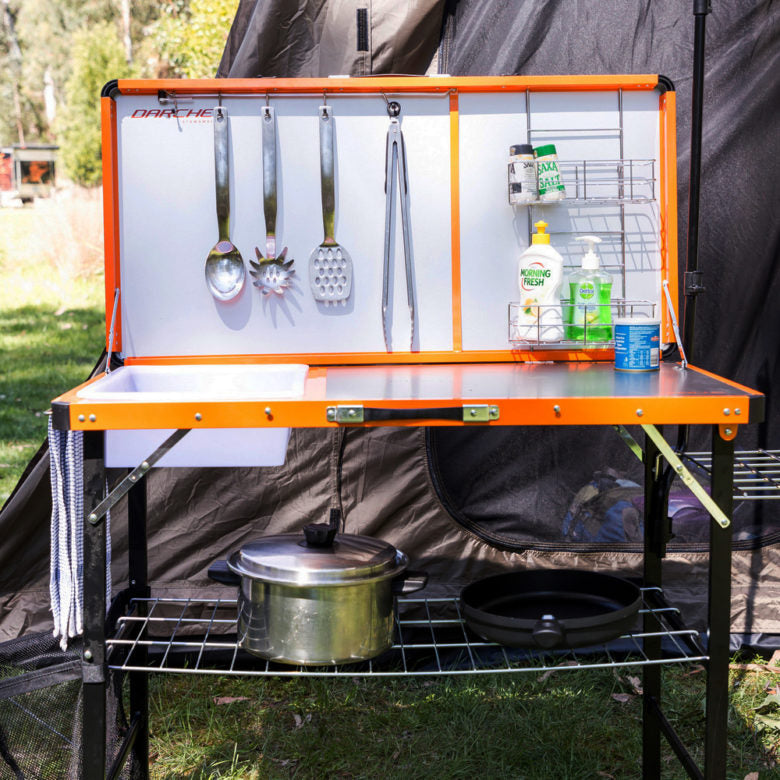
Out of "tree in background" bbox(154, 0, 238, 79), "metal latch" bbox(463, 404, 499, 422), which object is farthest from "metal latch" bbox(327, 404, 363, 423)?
"tree in background" bbox(154, 0, 238, 79)

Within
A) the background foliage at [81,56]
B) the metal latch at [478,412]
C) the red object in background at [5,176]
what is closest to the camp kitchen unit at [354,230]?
the metal latch at [478,412]

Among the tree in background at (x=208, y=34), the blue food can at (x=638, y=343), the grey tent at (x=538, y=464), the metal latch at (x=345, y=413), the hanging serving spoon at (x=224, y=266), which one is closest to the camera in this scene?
the metal latch at (x=345, y=413)

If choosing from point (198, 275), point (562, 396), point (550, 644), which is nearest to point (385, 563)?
point (550, 644)

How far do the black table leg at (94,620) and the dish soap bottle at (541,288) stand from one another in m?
0.98

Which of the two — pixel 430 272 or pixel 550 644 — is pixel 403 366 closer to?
pixel 430 272

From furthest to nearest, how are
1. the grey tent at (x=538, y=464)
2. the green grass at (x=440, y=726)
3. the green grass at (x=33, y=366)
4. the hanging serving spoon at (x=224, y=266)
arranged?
the green grass at (x=33, y=366)
the grey tent at (x=538, y=464)
the green grass at (x=440, y=726)
the hanging serving spoon at (x=224, y=266)

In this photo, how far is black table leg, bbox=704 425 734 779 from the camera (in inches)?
67.4

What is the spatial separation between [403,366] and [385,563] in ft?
1.87

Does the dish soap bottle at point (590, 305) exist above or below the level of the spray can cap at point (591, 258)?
below

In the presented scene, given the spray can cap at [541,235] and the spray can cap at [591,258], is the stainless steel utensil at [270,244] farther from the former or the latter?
the spray can cap at [591,258]

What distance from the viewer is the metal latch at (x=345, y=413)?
163cm

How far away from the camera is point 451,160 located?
222cm

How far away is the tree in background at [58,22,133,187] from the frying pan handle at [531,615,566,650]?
16.9m

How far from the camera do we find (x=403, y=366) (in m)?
2.21
